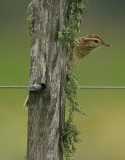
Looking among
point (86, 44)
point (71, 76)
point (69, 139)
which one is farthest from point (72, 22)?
point (86, 44)

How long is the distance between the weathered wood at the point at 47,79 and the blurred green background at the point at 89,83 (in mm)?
4100

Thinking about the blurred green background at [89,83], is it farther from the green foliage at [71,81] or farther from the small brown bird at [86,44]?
the green foliage at [71,81]

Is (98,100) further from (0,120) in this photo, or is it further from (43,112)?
(43,112)

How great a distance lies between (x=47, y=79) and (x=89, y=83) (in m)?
5.56

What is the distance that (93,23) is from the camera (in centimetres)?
944

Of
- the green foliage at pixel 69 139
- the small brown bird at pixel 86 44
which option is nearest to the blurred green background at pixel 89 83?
the small brown bird at pixel 86 44

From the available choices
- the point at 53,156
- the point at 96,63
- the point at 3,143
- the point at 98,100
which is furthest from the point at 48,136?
the point at 96,63

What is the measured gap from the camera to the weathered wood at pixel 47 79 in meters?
3.16

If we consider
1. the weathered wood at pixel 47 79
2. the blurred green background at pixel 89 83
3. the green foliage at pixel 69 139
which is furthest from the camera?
the blurred green background at pixel 89 83

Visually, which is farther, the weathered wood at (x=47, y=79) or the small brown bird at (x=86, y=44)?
the small brown bird at (x=86, y=44)

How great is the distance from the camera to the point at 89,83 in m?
8.72

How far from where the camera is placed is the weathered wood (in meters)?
3.16

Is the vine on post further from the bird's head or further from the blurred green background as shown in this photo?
the blurred green background

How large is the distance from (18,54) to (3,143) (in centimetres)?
169
